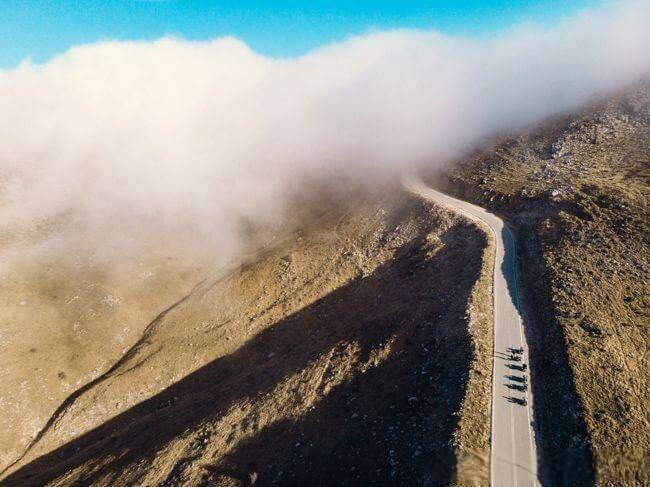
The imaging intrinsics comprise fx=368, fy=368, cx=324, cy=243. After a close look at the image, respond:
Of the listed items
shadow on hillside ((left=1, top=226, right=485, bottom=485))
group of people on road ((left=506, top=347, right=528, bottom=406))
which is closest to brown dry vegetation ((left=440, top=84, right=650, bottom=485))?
group of people on road ((left=506, top=347, right=528, bottom=406))

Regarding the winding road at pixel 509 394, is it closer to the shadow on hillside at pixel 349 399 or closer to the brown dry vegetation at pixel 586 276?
the brown dry vegetation at pixel 586 276

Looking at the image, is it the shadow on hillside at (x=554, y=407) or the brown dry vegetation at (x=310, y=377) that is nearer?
the shadow on hillside at (x=554, y=407)

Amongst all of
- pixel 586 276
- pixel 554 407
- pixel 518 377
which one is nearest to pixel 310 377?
pixel 518 377

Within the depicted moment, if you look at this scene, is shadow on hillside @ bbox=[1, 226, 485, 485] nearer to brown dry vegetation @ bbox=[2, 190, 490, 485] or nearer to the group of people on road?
brown dry vegetation @ bbox=[2, 190, 490, 485]

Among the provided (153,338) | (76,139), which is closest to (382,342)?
(153,338)

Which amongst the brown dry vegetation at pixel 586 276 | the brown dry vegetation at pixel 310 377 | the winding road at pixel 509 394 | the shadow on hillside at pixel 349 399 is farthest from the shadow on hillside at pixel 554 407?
the shadow on hillside at pixel 349 399

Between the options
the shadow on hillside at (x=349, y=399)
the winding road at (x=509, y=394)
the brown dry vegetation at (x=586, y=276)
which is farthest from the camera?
the shadow on hillside at (x=349, y=399)

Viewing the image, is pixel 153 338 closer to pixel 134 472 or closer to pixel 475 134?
pixel 134 472
